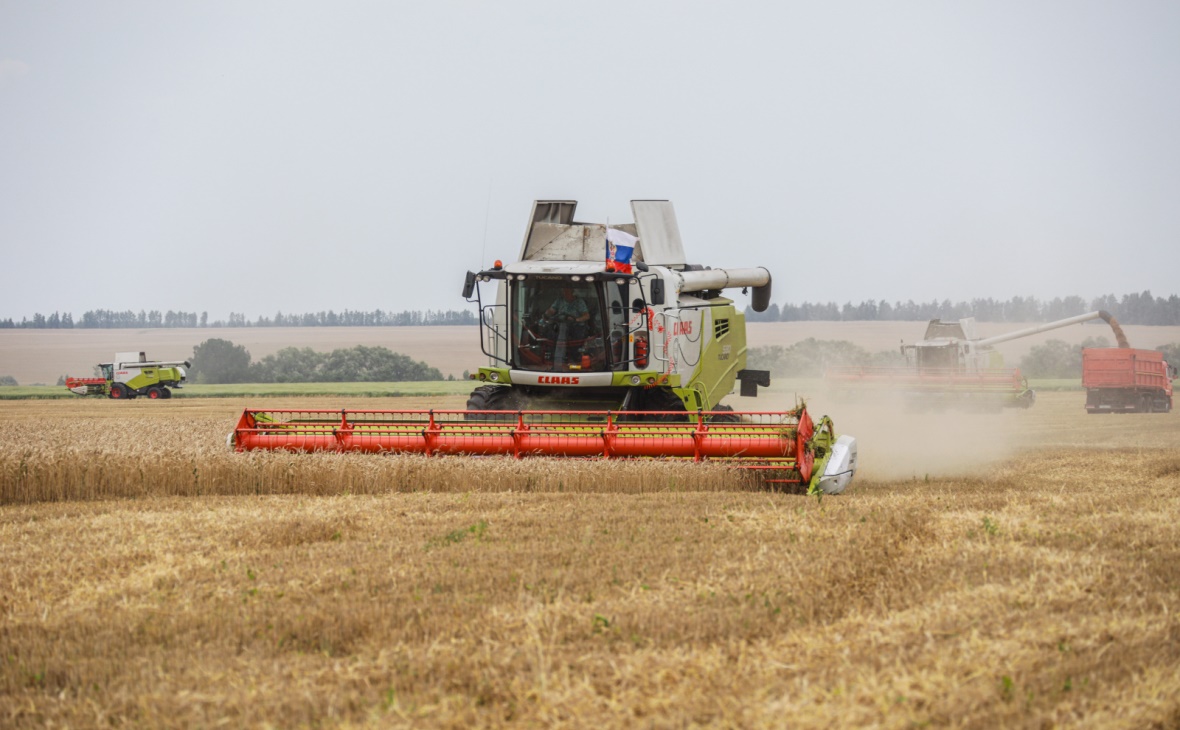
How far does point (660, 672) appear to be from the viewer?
430 centimetres

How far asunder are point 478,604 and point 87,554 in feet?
9.26

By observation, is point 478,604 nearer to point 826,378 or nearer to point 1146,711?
point 1146,711

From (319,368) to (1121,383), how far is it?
109 feet

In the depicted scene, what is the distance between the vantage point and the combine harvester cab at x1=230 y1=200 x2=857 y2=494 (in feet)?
31.0

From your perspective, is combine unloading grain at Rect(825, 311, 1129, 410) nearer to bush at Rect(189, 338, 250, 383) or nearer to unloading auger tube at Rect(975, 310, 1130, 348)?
unloading auger tube at Rect(975, 310, 1130, 348)

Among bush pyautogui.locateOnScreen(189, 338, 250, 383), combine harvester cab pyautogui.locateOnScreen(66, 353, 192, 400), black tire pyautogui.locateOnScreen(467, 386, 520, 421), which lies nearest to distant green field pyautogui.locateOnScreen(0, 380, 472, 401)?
combine harvester cab pyautogui.locateOnScreen(66, 353, 192, 400)

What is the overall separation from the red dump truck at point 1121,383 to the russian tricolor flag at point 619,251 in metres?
19.5

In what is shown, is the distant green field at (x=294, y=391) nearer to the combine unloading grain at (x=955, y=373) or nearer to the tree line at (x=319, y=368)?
the tree line at (x=319, y=368)

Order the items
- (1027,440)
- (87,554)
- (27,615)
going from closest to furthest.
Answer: (27,615) → (87,554) → (1027,440)

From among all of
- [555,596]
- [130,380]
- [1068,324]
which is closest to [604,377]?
[555,596]

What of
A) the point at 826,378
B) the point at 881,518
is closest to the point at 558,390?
the point at 881,518

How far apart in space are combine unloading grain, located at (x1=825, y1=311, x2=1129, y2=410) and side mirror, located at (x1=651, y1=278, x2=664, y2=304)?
18047mm

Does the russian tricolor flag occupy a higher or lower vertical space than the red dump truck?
higher

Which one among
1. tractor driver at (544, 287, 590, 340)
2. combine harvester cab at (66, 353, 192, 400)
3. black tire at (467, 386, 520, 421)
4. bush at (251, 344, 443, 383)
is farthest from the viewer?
bush at (251, 344, 443, 383)
